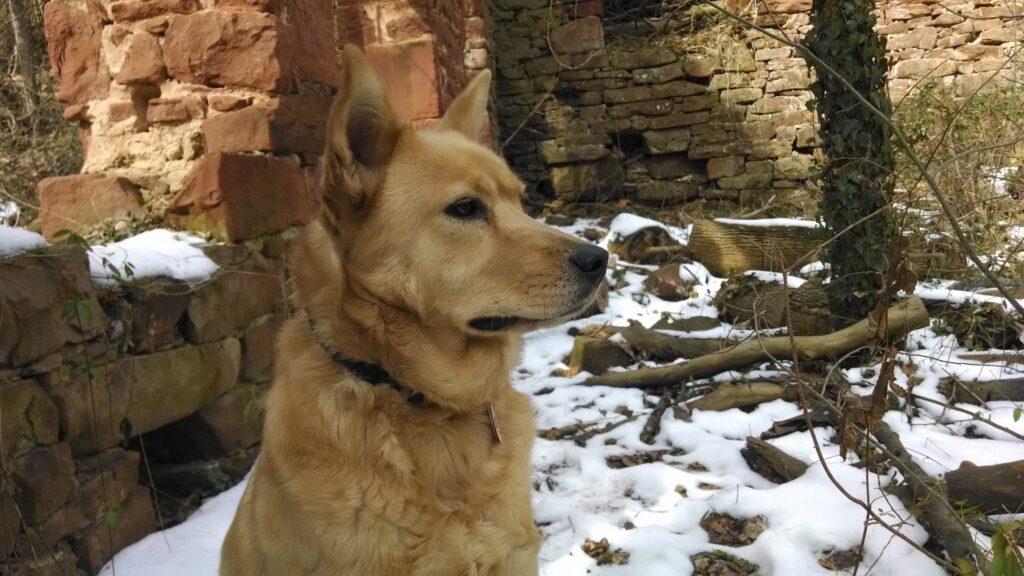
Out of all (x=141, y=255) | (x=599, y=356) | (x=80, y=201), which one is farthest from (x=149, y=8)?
(x=599, y=356)

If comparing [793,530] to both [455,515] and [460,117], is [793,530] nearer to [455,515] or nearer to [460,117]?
[455,515]

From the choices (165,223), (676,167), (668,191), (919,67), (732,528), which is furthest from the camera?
(676,167)

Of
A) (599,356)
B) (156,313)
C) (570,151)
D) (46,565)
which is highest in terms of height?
(156,313)

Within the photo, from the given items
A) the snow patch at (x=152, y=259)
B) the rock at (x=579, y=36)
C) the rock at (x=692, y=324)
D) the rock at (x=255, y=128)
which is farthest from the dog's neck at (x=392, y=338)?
the rock at (x=579, y=36)

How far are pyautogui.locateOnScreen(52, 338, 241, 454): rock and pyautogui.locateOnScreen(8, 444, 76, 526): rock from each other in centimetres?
13

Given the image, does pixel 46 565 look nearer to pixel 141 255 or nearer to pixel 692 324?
pixel 141 255

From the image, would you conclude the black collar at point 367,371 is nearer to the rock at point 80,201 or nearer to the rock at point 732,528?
the rock at point 732,528

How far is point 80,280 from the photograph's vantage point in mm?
2611

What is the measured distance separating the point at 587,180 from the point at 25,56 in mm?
7239

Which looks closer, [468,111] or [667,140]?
[468,111]

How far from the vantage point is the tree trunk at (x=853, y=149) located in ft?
13.5

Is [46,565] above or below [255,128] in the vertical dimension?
below

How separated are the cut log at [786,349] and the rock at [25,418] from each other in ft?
10.3

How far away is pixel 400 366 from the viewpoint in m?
1.84
